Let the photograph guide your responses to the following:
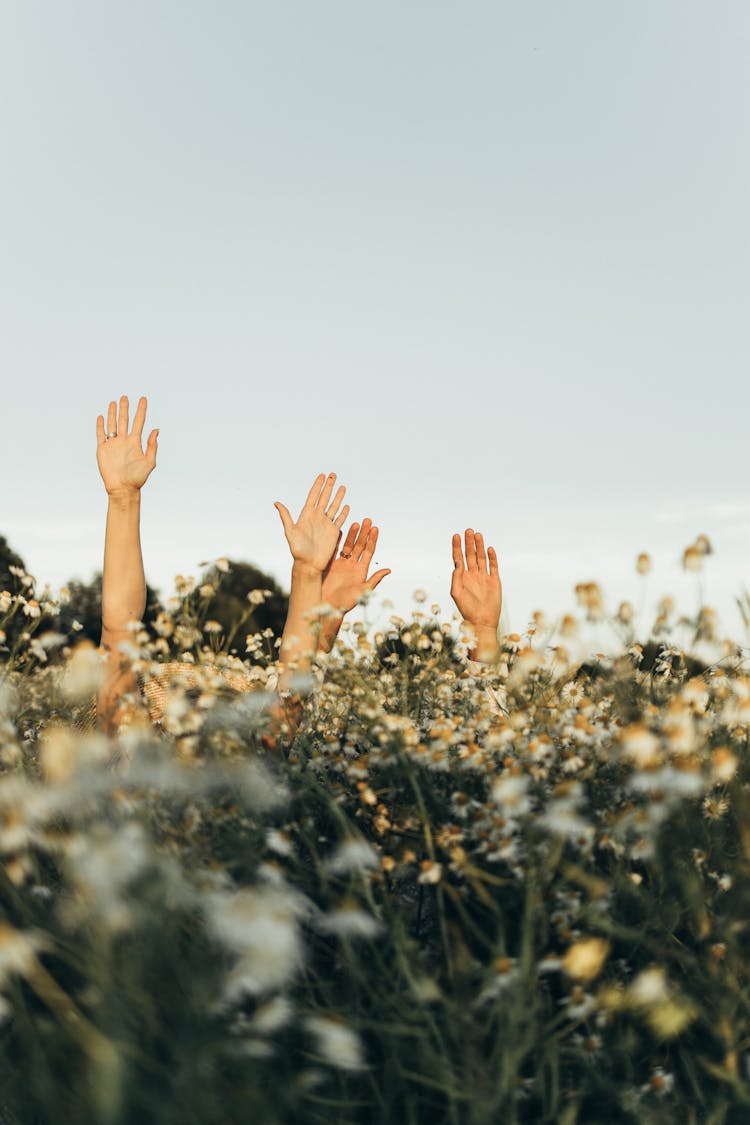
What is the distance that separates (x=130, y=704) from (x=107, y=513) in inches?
79.5

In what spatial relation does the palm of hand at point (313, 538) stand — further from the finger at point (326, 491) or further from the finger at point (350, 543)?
the finger at point (350, 543)

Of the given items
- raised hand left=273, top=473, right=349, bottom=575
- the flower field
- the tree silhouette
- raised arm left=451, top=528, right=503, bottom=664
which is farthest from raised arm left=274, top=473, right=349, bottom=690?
Result: the tree silhouette

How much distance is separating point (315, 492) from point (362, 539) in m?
0.51

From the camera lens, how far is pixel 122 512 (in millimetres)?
5168

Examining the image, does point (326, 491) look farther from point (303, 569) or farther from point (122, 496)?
point (122, 496)

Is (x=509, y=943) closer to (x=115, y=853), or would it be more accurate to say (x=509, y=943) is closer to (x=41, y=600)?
(x=115, y=853)

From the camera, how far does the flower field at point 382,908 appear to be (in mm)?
1924

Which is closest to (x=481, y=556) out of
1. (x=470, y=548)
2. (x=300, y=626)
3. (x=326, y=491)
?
(x=470, y=548)

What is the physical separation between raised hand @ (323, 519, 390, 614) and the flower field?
2173mm

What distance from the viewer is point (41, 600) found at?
16.4 ft

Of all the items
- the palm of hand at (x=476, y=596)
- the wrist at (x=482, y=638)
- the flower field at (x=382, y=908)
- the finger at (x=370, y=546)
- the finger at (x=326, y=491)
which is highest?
the finger at (x=326, y=491)

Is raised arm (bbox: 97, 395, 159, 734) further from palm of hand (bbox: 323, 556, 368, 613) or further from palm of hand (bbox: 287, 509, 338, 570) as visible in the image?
palm of hand (bbox: 323, 556, 368, 613)

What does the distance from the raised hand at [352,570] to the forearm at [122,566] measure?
1540mm

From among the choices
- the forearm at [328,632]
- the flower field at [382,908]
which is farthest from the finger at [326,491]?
the flower field at [382,908]
